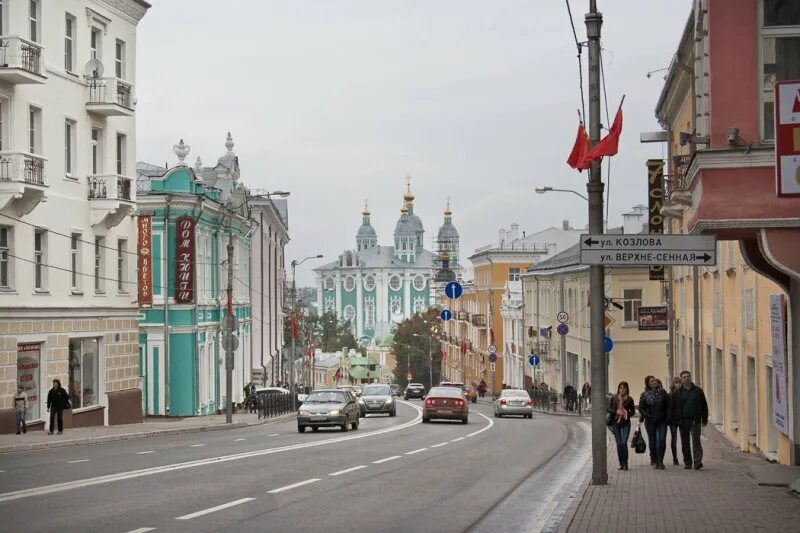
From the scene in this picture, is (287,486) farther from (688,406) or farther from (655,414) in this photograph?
(688,406)

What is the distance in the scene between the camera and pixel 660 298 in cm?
6053

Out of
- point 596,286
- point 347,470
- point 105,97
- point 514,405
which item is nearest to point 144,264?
point 105,97

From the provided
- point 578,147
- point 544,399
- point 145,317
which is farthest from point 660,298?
point 578,147

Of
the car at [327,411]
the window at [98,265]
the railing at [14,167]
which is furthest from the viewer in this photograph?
the window at [98,265]

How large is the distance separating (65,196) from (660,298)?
1292 inches

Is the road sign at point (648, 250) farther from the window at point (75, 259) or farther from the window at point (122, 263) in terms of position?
the window at point (122, 263)

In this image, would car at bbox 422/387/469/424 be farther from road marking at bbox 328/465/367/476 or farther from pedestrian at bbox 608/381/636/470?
pedestrian at bbox 608/381/636/470

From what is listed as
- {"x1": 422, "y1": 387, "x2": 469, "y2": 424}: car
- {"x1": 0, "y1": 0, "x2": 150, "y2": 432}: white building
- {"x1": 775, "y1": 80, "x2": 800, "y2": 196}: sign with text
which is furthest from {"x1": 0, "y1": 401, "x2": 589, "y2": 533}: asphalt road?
{"x1": 422, "y1": 387, "x2": 469, "y2": 424}: car

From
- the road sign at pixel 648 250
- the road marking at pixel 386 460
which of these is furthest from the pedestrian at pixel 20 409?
the road sign at pixel 648 250

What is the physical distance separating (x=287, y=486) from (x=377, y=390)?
36.9m

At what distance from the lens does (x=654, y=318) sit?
39844 millimetres

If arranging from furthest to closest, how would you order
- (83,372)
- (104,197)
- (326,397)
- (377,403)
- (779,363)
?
(377,403), (104,197), (83,372), (326,397), (779,363)

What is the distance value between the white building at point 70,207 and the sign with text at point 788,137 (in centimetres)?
2340

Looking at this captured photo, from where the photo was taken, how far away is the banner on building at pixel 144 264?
45.0 m
